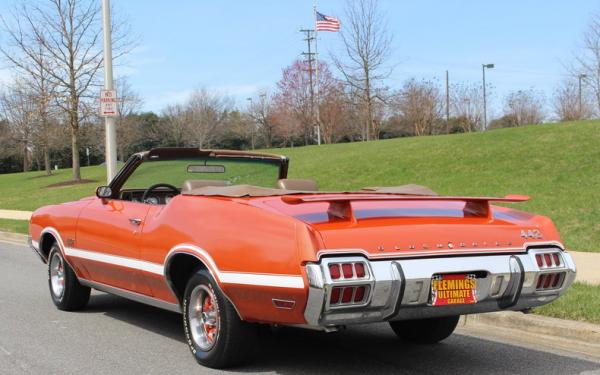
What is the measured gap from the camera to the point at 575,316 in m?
5.79

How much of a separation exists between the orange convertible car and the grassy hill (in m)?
6.92

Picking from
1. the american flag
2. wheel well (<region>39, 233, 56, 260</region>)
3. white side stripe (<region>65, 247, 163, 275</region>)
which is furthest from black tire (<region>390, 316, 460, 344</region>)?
the american flag

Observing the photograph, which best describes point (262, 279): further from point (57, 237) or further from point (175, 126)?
point (175, 126)

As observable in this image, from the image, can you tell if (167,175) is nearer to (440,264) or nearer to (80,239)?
(80,239)

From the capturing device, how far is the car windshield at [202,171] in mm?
6180

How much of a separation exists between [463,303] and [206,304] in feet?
5.72

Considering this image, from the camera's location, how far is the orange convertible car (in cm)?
390

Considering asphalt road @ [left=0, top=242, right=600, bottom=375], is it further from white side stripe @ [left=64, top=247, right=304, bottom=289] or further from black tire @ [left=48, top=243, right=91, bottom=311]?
white side stripe @ [left=64, top=247, right=304, bottom=289]

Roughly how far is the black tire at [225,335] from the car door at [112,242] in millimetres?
881

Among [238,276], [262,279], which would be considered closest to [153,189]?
[238,276]

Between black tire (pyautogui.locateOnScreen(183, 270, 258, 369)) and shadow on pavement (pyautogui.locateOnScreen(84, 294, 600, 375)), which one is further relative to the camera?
shadow on pavement (pyautogui.locateOnScreen(84, 294, 600, 375))

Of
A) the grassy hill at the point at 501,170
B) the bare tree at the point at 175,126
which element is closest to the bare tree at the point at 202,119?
the bare tree at the point at 175,126

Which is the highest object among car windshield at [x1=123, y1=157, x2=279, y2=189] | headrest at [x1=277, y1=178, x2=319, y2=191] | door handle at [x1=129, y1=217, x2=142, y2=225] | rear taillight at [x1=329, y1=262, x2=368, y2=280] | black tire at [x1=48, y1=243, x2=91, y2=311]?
car windshield at [x1=123, y1=157, x2=279, y2=189]

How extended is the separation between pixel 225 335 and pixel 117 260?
5.27ft
